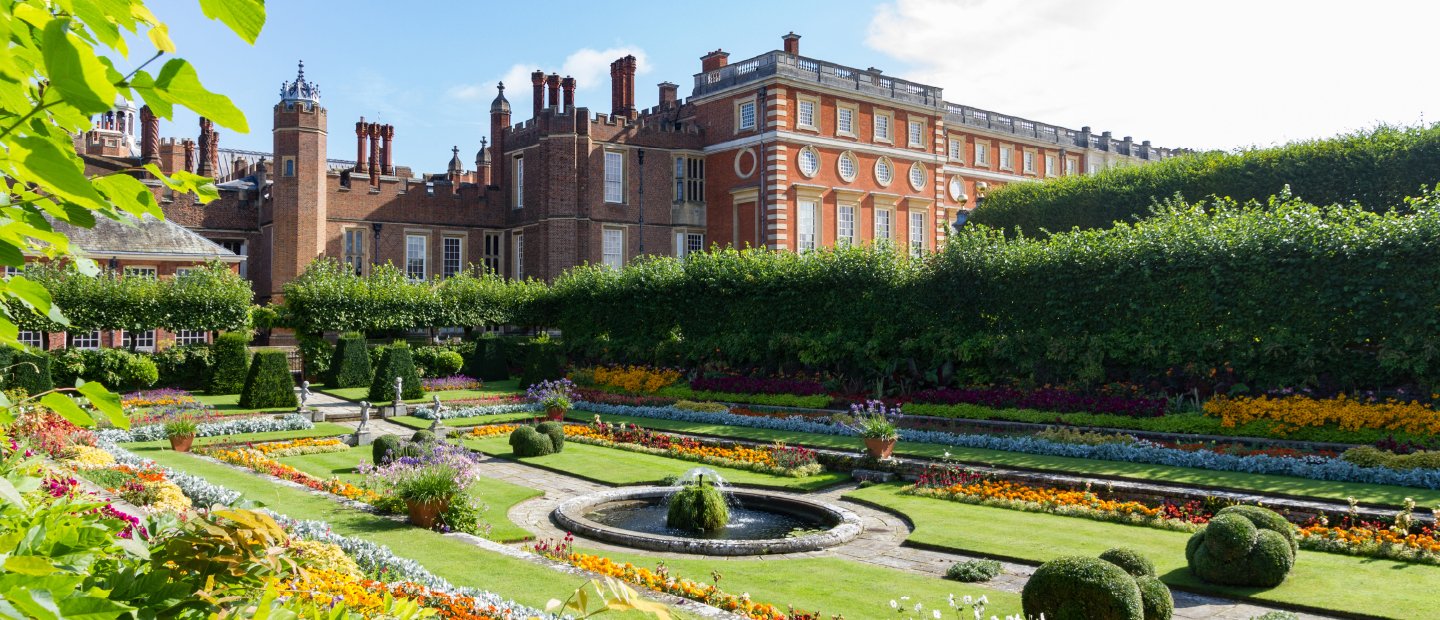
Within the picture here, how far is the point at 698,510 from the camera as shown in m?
12.8

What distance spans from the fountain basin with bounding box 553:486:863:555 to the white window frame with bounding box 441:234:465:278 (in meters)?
32.3

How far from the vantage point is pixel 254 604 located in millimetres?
2771

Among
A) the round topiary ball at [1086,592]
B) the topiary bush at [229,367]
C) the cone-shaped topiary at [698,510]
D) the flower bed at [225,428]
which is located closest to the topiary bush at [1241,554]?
the round topiary ball at [1086,592]

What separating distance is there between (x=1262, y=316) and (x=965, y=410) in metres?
6.28

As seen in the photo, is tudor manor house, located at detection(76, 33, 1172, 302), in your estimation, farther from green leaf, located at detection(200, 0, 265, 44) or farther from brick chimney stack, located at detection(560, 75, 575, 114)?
green leaf, located at detection(200, 0, 265, 44)

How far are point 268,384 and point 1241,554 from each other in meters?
24.7

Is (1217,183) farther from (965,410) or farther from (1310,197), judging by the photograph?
(965,410)

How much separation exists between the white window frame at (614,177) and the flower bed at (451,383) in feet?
39.7

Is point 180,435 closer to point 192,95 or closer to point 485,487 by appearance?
point 485,487

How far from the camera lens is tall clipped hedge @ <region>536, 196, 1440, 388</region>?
18000 millimetres

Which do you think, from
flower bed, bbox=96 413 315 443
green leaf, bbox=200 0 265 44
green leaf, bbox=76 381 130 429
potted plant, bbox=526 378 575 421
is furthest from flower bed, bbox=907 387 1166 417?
green leaf, bbox=200 0 265 44

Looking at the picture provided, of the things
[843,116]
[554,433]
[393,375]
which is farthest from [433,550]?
[843,116]

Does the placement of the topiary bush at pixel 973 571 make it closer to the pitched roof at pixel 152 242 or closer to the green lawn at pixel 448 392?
the green lawn at pixel 448 392

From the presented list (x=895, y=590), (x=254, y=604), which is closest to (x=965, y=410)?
(x=895, y=590)
